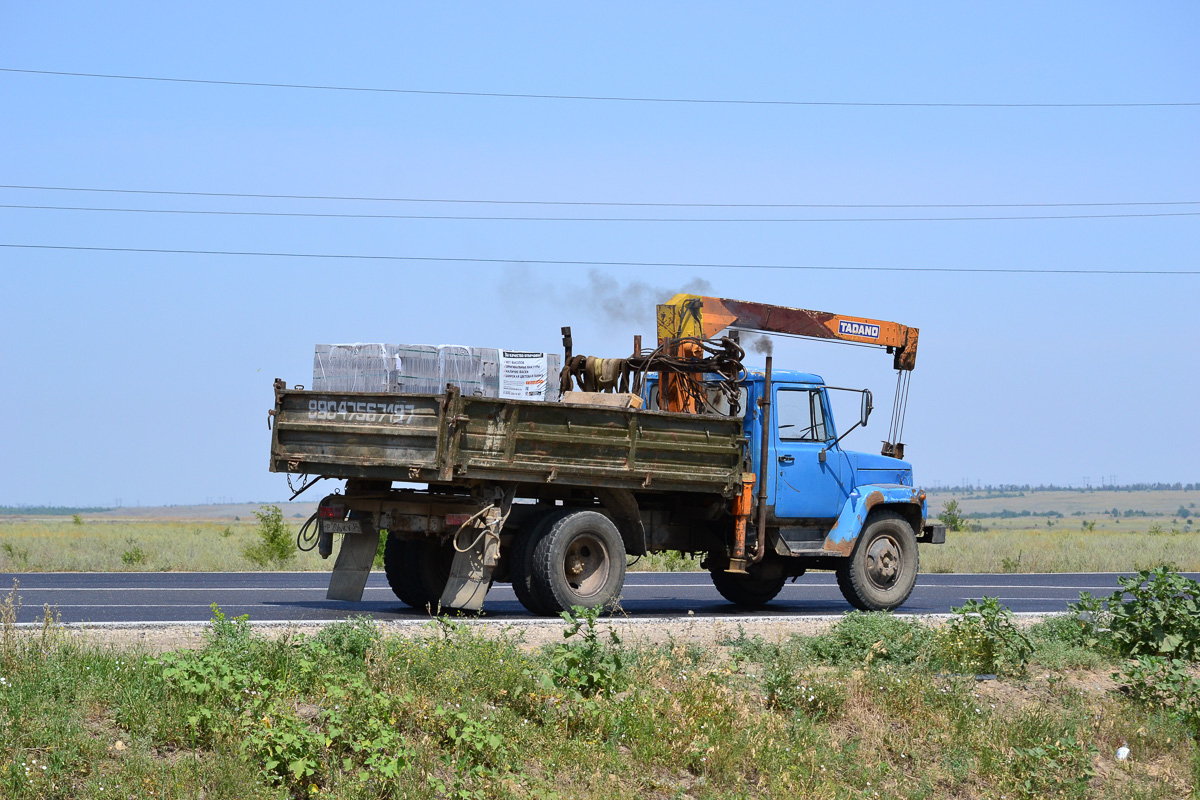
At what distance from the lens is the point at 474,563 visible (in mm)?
12469

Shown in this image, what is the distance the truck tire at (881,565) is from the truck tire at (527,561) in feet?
12.8

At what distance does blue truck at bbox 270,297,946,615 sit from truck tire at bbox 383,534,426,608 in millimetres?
18

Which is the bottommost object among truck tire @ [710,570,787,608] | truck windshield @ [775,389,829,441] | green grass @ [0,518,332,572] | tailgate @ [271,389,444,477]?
green grass @ [0,518,332,572]

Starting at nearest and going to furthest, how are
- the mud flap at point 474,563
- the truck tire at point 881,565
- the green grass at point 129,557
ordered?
the mud flap at point 474,563 → the truck tire at point 881,565 → the green grass at point 129,557

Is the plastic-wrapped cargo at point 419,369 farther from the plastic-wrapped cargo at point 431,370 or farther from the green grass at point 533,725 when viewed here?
the green grass at point 533,725

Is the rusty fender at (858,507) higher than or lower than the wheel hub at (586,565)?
higher

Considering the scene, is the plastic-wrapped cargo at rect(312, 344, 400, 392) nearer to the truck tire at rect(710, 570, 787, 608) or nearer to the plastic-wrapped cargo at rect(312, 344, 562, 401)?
the plastic-wrapped cargo at rect(312, 344, 562, 401)

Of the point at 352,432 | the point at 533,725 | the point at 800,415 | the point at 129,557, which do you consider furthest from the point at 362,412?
the point at 129,557

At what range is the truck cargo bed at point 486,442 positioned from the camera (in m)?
12.0

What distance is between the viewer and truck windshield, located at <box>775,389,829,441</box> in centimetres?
1470

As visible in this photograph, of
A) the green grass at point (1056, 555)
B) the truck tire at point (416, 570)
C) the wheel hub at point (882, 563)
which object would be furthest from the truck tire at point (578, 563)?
the green grass at point (1056, 555)

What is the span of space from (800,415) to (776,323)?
1.67 m

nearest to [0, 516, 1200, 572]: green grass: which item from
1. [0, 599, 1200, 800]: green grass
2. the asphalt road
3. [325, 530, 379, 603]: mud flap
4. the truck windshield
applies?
the asphalt road

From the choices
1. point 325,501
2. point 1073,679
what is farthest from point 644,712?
point 325,501
